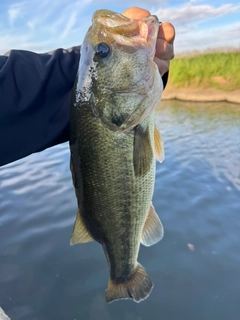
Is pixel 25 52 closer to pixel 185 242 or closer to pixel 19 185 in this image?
pixel 185 242

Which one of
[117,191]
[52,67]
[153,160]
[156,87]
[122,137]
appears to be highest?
[52,67]

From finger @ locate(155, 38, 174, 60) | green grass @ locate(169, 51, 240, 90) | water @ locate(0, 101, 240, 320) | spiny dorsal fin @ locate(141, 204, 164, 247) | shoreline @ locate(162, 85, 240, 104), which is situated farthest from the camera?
green grass @ locate(169, 51, 240, 90)

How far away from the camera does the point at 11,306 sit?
3.52m

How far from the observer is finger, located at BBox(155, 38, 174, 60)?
1525 millimetres

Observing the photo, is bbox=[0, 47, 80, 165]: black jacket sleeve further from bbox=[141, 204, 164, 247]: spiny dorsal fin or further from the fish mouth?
bbox=[141, 204, 164, 247]: spiny dorsal fin

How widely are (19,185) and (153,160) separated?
18.3ft

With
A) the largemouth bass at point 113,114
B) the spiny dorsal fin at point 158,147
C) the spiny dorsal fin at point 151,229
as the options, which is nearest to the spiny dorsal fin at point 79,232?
the largemouth bass at point 113,114

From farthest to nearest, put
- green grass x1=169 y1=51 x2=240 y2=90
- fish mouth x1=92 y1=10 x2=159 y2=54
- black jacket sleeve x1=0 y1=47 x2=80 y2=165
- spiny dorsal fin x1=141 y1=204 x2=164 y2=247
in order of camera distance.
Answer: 1. green grass x1=169 y1=51 x2=240 y2=90
2. spiny dorsal fin x1=141 y1=204 x2=164 y2=247
3. black jacket sleeve x1=0 y1=47 x2=80 y2=165
4. fish mouth x1=92 y1=10 x2=159 y2=54

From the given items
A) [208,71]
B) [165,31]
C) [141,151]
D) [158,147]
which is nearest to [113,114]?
[141,151]

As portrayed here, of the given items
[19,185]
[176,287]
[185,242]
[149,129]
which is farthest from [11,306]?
[19,185]

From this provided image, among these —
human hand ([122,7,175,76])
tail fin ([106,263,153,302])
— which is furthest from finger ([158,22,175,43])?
tail fin ([106,263,153,302])

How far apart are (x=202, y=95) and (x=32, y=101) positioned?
56.6 feet

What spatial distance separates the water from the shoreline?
33.3ft

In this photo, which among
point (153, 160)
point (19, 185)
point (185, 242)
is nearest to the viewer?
point (153, 160)
